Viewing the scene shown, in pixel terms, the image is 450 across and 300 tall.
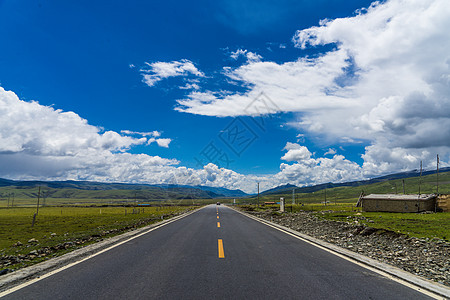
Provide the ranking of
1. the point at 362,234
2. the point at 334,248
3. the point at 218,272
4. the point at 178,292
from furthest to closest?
1. the point at 362,234
2. the point at 334,248
3. the point at 218,272
4. the point at 178,292

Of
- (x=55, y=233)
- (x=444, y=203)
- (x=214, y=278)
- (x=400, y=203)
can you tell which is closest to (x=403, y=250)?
(x=214, y=278)

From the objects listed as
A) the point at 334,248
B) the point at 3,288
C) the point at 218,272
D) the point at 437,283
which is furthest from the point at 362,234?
the point at 3,288

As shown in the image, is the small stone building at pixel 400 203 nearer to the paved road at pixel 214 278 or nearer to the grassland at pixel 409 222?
the grassland at pixel 409 222

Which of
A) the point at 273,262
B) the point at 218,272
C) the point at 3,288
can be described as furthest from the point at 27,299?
the point at 273,262

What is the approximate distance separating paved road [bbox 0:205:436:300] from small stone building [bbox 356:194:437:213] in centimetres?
3955

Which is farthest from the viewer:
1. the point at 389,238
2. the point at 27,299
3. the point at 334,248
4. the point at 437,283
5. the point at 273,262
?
the point at 389,238

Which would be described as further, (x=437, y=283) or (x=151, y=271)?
(x=151, y=271)

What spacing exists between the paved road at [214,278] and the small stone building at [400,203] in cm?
3955

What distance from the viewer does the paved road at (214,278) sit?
5.59 metres

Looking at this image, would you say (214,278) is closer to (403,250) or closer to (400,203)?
(403,250)

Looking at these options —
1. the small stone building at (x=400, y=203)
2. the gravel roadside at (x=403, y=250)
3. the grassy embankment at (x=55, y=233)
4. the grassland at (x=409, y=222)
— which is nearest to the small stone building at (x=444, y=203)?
the small stone building at (x=400, y=203)

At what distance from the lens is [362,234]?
14.7 m

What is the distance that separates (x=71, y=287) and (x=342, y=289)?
5912 mm

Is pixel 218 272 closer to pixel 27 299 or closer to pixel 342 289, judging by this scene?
pixel 342 289
